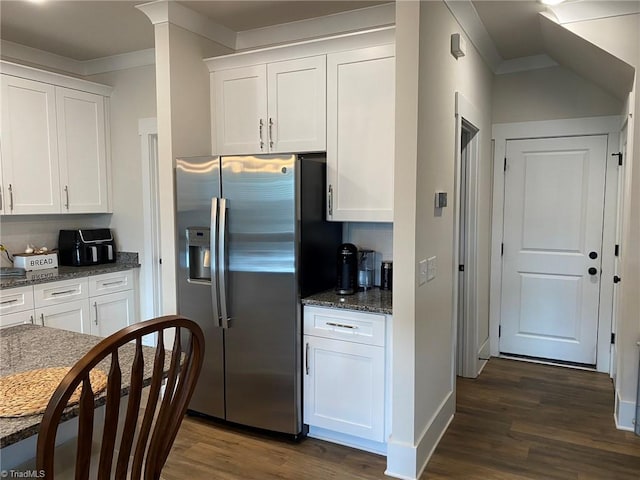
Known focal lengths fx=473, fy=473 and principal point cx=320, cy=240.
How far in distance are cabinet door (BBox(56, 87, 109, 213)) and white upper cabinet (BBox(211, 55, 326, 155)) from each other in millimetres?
1395

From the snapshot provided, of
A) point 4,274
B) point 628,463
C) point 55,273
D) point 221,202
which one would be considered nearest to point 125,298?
point 55,273

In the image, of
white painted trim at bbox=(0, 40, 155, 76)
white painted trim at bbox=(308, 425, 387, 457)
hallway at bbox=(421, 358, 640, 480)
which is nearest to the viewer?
hallway at bbox=(421, 358, 640, 480)

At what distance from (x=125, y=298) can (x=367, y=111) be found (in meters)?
2.62

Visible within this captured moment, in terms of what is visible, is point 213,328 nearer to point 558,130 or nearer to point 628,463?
point 628,463

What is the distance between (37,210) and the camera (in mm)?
3680

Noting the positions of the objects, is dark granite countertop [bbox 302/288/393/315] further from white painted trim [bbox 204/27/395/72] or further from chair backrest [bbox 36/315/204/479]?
white painted trim [bbox 204/27/395/72]

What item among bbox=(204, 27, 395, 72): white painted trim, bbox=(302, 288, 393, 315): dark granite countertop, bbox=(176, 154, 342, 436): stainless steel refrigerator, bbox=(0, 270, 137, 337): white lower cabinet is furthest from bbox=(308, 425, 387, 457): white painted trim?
bbox=(204, 27, 395, 72): white painted trim

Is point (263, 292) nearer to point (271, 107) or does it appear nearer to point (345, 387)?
point (345, 387)

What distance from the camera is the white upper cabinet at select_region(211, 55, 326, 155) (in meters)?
2.95

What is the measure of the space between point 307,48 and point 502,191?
7.37 ft

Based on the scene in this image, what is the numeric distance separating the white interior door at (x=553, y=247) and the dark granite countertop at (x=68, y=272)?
3323 mm

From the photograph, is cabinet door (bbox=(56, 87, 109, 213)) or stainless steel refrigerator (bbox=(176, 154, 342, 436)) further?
cabinet door (bbox=(56, 87, 109, 213))

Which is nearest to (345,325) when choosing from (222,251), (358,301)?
(358,301)

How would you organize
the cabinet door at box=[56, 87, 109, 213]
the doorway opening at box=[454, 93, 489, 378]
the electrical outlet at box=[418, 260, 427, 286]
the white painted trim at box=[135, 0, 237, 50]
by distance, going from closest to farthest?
the electrical outlet at box=[418, 260, 427, 286]
the white painted trim at box=[135, 0, 237, 50]
the doorway opening at box=[454, 93, 489, 378]
the cabinet door at box=[56, 87, 109, 213]
